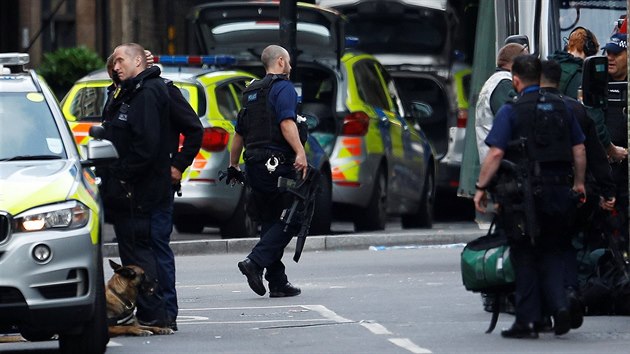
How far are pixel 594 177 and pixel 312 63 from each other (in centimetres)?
910

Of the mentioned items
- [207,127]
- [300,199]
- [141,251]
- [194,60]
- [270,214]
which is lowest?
[141,251]

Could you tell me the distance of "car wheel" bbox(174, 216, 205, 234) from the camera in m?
20.1

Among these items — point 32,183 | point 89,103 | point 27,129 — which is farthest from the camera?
point 89,103

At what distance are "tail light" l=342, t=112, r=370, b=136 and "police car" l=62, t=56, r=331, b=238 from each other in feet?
2.26

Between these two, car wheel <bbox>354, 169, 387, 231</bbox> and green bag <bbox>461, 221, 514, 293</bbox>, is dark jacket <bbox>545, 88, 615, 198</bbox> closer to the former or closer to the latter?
green bag <bbox>461, 221, 514, 293</bbox>

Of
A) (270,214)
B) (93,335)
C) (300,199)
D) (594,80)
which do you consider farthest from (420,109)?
(93,335)

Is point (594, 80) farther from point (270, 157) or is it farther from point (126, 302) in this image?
point (126, 302)

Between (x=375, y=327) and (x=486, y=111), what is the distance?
179 centimetres

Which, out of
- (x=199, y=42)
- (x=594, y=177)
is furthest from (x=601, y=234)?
(x=199, y=42)

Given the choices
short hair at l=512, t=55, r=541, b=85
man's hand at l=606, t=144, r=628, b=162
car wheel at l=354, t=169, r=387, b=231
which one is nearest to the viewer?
short hair at l=512, t=55, r=541, b=85

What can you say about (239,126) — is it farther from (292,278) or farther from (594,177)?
(594,177)

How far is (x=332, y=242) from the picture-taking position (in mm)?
18672

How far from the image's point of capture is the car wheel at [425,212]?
21.9m

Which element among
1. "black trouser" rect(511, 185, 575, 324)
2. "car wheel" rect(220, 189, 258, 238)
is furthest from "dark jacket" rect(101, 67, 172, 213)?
"car wheel" rect(220, 189, 258, 238)
